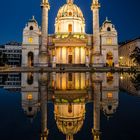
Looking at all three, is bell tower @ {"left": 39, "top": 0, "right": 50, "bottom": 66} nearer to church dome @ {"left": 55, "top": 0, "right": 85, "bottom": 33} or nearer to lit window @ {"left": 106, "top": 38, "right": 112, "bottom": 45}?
church dome @ {"left": 55, "top": 0, "right": 85, "bottom": 33}

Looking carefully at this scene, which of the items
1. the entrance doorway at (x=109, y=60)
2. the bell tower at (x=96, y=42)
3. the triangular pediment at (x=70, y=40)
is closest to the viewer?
the bell tower at (x=96, y=42)

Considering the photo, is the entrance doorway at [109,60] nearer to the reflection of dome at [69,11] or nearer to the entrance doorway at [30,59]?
the reflection of dome at [69,11]

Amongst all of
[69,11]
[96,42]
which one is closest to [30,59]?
[69,11]

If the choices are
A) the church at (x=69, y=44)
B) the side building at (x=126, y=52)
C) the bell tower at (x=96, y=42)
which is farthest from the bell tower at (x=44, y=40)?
the side building at (x=126, y=52)

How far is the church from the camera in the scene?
56281mm

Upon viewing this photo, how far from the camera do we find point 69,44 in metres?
57.4

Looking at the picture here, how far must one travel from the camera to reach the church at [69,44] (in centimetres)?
5628

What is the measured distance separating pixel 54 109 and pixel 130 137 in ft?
13.8

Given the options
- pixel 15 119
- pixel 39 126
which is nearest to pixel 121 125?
pixel 39 126

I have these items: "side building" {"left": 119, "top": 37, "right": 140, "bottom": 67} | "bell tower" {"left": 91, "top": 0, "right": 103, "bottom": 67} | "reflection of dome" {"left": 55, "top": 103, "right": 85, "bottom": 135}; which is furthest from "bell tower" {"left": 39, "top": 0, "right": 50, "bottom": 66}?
"reflection of dome" {"left": 55, "top": 103, "right": 85, "bottom": 135}

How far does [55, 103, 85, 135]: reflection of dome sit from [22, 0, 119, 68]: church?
4562 centimetres

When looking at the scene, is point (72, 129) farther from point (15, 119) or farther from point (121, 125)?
point (15, 119)

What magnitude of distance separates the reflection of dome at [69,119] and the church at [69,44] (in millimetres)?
45621

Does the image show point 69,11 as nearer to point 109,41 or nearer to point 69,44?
point 69,44
